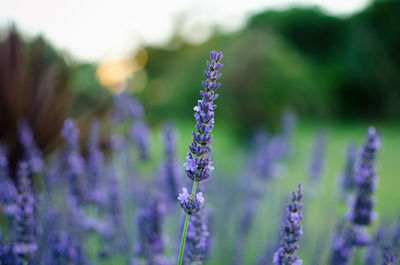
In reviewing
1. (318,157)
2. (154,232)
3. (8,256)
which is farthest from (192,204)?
(318,157)

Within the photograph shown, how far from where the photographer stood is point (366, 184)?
1416 mm

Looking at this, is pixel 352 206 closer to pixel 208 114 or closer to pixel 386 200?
pixel 208 114

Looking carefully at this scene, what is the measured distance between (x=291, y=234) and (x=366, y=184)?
63 centimetres

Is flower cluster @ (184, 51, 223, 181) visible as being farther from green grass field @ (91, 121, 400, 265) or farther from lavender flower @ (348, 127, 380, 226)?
green grass field @ (91, 121, 400, 265)

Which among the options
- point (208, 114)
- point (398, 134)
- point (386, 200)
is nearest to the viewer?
Answer: point (208, 114)

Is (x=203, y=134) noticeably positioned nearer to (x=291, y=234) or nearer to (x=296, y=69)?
(x=291, y=234)

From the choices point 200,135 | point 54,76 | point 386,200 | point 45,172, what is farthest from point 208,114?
point 386,200

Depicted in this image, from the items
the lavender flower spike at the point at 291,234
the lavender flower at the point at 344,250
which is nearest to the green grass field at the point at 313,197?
the lavender flower at the point at 344,250

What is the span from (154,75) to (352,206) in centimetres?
2598

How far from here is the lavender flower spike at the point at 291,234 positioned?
931mm

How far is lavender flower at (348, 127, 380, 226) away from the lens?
1380 mm

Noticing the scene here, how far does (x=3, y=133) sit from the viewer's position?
2945mm

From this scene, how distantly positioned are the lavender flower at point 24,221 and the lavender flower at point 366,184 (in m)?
1.18

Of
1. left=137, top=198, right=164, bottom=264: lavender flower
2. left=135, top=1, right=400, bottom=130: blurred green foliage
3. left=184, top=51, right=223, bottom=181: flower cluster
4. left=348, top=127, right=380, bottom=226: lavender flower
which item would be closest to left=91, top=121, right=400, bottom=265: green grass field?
left=348, top=127, right=380, bottom=226: lavender flower
